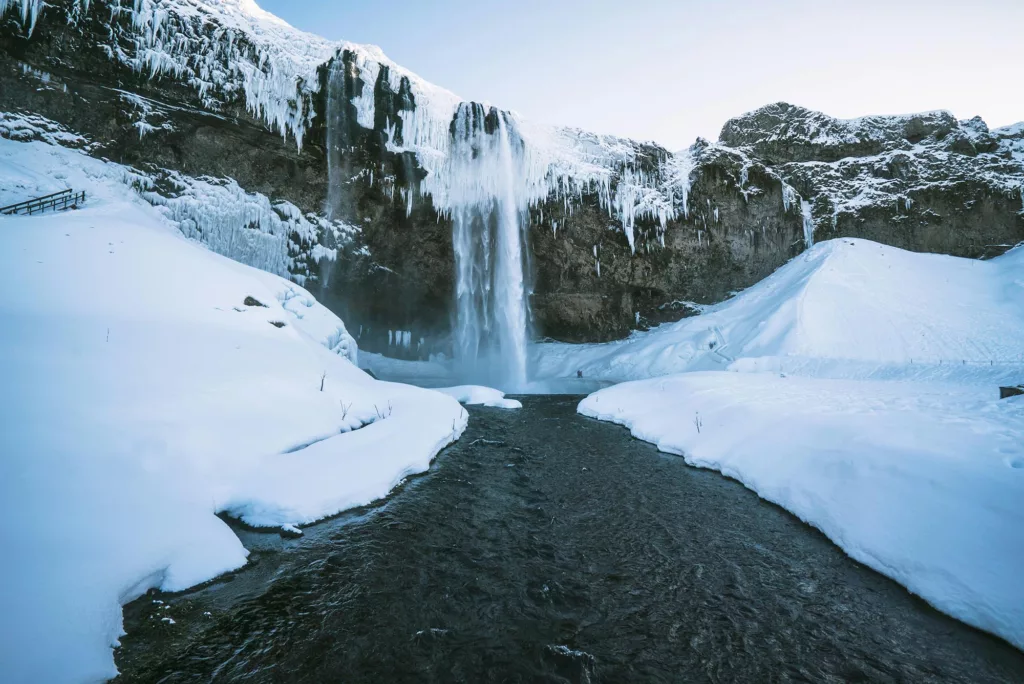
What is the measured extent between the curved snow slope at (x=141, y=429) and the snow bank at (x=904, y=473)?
6396 millimetres

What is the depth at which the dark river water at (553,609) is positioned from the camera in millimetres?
3158

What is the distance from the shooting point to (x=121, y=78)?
1964 centimetres

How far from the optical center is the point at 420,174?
2700cm

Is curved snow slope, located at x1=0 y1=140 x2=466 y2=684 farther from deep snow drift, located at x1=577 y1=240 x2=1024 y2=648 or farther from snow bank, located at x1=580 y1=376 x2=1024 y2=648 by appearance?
deep snow drift, located at x1=577 y1=240 x2=1024 y2=648

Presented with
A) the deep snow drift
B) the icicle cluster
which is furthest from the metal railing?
the deep snow drift

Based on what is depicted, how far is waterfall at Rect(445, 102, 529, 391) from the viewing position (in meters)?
27.2

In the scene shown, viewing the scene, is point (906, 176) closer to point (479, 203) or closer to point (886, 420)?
point (479, 203)

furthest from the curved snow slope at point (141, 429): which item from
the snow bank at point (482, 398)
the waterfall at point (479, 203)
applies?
the waterfall at point (479, 203)

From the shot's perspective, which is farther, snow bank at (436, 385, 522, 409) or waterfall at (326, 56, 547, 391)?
waterfall at (326, 56, 547, 391)

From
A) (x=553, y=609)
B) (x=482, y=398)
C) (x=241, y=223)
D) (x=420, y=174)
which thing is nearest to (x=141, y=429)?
(x=553, y=609)

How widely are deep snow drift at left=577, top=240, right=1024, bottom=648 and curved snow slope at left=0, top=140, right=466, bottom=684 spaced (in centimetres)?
650

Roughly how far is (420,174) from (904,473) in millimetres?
27544

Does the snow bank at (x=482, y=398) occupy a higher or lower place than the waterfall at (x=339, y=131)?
lower

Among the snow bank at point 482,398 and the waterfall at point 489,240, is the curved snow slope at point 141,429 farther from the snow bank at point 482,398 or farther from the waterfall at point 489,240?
the waterfall at point 489,240
